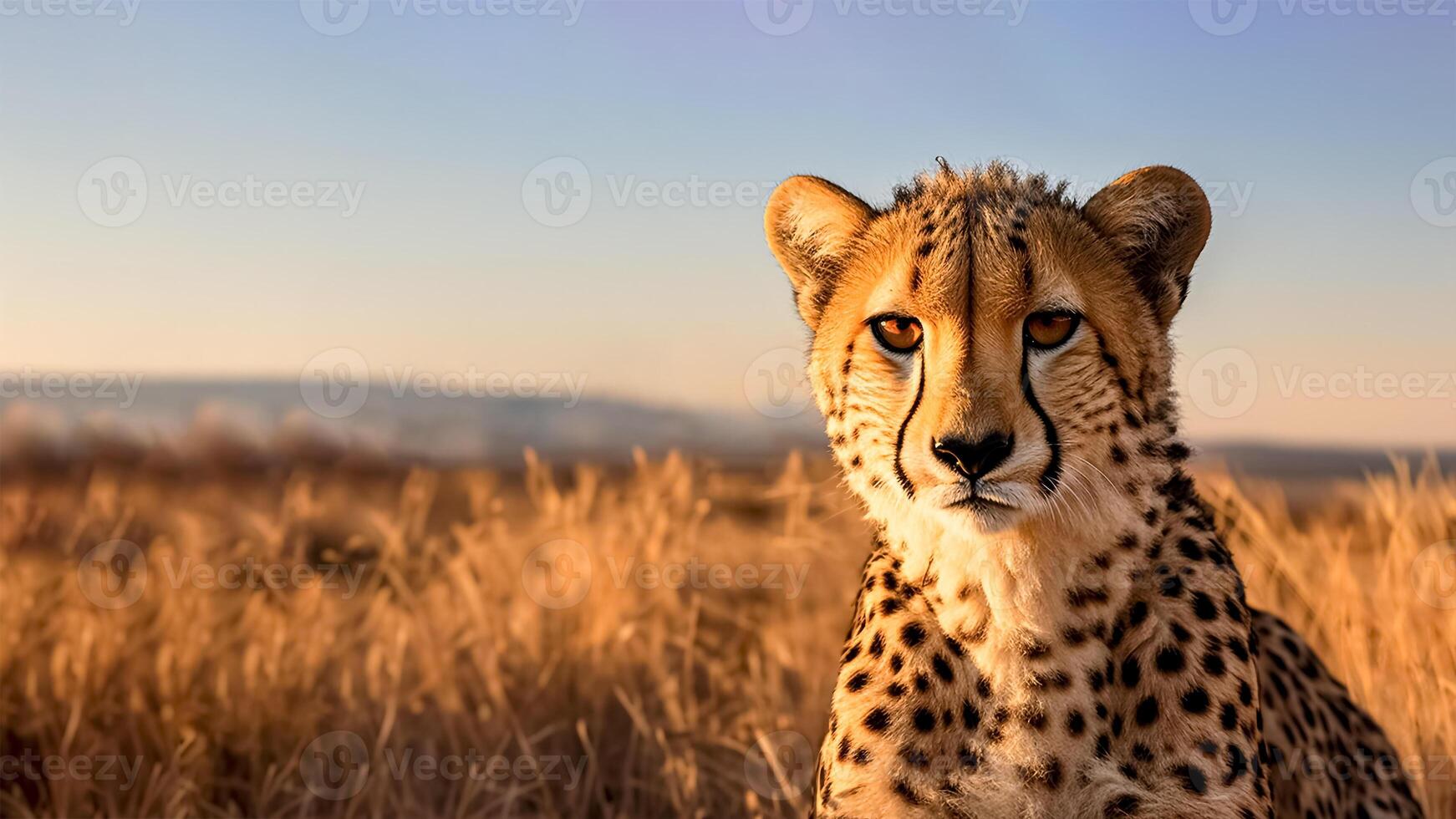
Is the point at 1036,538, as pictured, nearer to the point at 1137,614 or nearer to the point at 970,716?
the point at 1137,614

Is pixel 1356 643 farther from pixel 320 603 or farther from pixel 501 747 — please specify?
pixel 320 603

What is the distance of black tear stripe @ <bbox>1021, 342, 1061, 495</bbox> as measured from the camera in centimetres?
233

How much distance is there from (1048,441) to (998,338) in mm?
210

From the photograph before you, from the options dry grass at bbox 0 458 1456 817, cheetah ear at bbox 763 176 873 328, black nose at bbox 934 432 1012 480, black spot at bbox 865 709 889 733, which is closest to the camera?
black nose at bbox 934 432 1012 480

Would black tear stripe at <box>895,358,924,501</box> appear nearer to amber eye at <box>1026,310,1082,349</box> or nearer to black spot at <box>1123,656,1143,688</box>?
amber eye at <box>1026,310,1082,349</box>

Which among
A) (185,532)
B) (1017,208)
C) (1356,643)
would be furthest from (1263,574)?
(185,532)

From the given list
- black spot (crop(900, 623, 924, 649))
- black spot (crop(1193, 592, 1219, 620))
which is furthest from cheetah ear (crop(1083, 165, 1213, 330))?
black spot (crop(900, 623, 924, 649))

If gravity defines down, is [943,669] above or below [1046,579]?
below

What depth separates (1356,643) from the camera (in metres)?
4.65

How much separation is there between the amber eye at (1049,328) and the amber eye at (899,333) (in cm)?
20

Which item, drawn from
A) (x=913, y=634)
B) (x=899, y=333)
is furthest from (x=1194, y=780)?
(x=899, y=333)

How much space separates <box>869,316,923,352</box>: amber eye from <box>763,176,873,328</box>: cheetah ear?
36cm

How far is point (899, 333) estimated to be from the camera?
2.52m

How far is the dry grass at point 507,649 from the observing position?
4320 millimetres
